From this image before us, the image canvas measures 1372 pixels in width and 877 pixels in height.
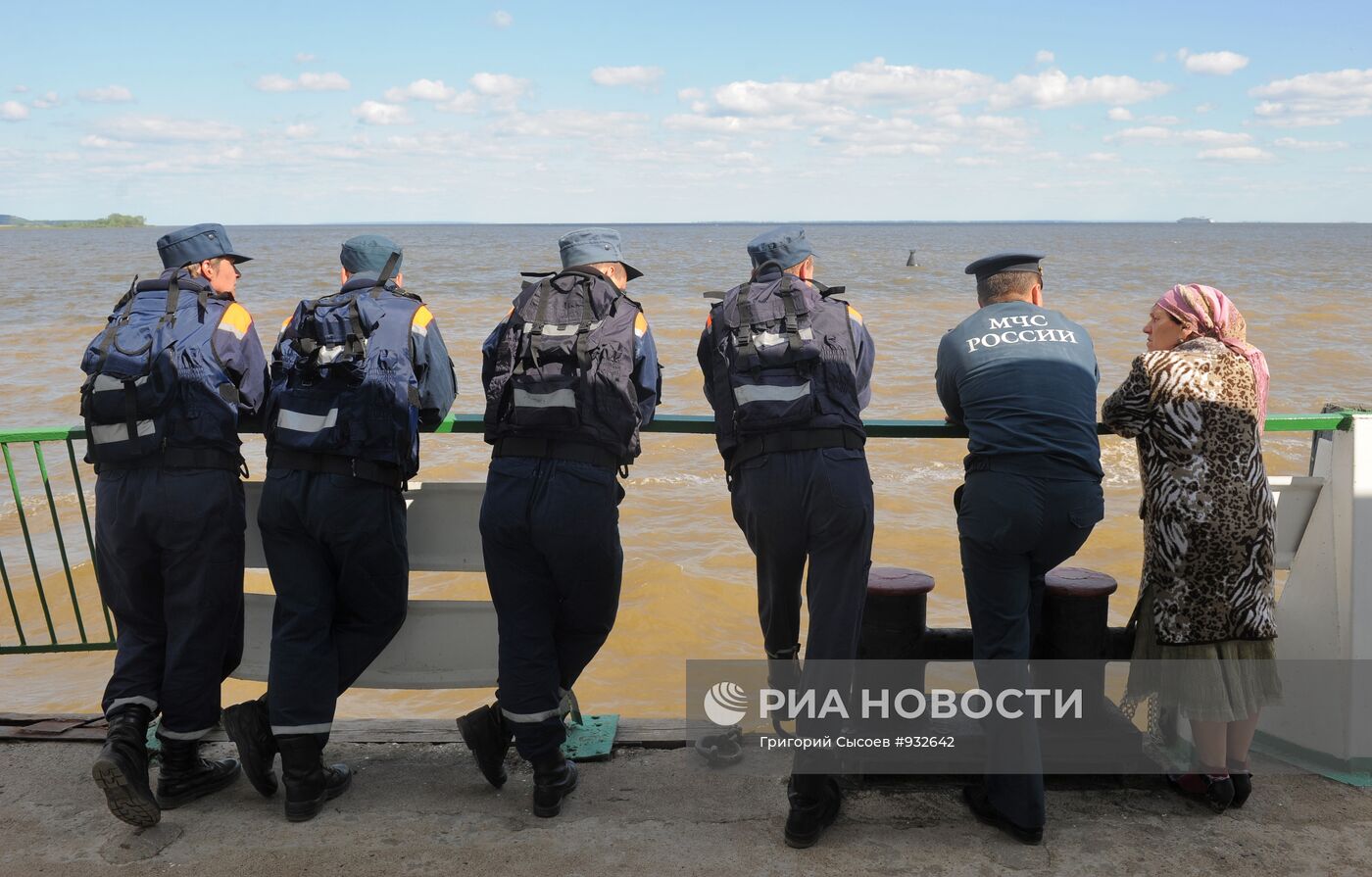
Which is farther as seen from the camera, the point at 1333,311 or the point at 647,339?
the point at 1333,311

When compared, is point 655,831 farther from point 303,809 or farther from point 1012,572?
point 1012,572

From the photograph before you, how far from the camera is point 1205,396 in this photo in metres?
3.61

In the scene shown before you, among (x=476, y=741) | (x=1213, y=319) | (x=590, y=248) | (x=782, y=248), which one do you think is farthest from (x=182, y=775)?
(x=1213, y=319)

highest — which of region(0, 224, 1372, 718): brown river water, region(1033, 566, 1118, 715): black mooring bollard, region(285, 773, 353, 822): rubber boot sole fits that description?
region(1033, 566, 1118, 715): black mooring bollard

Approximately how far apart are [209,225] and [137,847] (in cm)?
210

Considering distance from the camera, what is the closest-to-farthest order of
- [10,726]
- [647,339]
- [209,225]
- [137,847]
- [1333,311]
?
[137,847] → [647,339] → [209,225] → [10,726] → [1333,311]

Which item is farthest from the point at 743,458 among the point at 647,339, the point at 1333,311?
the point at 1333,311

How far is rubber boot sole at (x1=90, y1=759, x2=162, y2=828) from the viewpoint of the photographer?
3.52 meters

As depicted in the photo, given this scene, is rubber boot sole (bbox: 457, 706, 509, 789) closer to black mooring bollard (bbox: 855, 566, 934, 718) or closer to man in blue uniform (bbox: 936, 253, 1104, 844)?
black mooring bollard (bbox: 855, 566, 934, 718)

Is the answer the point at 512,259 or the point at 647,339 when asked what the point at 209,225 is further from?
the point at 512,259

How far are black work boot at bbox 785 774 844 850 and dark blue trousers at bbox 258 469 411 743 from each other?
149 cm

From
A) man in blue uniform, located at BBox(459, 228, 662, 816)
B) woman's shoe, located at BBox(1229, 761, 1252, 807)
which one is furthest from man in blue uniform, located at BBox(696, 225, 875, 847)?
woman's shoe, located at BBox(1229, 761, 1252, 807)

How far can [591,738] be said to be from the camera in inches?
165

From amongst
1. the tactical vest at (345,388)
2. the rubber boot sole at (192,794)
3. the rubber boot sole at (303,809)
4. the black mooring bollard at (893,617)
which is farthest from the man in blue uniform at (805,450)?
the rubber boot sole at (192,794)
